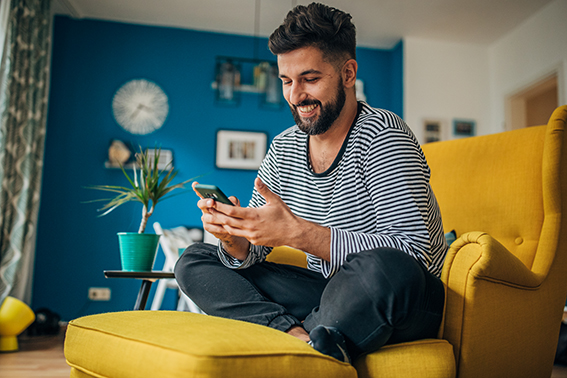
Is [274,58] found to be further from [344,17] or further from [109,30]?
[344,17]

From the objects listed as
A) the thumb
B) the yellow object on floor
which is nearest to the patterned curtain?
the yellow object on floor

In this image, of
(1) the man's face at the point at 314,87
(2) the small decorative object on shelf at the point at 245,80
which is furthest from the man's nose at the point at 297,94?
(2) the small decorative object on shelf at the point at 245,80

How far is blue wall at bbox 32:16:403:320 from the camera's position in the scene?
4023 millimetres

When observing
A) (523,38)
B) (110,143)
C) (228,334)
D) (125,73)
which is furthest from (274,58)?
(228,334)

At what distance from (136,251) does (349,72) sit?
113 centimetres

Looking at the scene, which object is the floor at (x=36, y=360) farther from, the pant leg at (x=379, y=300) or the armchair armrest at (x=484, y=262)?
the armchair armrest at (x=484, y=262)

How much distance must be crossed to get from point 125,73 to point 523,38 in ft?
12.3

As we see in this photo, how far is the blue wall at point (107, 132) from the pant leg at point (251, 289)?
2921mm

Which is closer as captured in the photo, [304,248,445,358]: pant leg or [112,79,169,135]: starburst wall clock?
[304,248,445,358]: pant leg

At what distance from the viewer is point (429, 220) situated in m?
1.18

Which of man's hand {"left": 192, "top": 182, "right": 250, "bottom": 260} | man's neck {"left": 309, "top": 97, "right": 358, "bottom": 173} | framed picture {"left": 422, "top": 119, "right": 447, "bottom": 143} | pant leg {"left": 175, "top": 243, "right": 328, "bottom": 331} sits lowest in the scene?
pant leg {"left": 175, "top": 243, "right": 328, "bottom": 331}

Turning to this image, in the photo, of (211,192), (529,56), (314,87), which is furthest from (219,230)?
(529,56)

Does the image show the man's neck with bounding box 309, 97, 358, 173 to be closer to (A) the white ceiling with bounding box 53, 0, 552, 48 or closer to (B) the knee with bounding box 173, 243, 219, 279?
(B) the knee with bounding box 173, 243, 219, 279

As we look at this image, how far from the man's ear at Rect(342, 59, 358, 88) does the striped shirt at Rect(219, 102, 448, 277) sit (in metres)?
0.08
